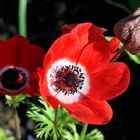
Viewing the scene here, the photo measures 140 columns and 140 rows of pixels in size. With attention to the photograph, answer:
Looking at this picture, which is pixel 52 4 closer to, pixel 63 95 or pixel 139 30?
pixel 63 95

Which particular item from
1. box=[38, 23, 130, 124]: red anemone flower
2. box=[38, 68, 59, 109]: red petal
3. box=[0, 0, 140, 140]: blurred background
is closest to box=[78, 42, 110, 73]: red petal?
box=[38, 23, 130, 124]: red anemone flower

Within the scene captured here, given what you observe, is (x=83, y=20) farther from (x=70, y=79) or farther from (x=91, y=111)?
(x=91, y=111)

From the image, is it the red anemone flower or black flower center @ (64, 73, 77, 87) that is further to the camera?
black flower center @ (64, 73, 77, 87)

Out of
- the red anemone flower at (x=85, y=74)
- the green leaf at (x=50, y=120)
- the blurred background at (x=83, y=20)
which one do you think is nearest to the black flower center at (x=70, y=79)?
the red anemone flower at (x=85, y=74)

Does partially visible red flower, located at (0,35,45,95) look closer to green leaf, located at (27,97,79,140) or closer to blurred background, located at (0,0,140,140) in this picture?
green leaf, located at (27,97,79,140)

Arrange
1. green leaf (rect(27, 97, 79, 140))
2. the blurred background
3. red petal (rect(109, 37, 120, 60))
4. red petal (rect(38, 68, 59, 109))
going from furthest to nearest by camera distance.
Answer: the blurred background
green leaf (rect(27, 97, 79, 140))
red petal (rect(109, 37, 120, 60))
red petal (rect(38, 68, 59, 109))

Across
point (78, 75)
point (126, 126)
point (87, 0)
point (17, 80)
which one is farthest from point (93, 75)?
point (87, 0)
